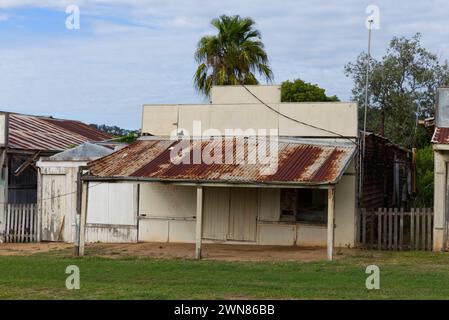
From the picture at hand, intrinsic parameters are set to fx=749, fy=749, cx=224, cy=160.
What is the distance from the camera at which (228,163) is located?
19578 millimetres

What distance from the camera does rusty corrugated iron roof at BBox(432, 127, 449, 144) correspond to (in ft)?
62.1

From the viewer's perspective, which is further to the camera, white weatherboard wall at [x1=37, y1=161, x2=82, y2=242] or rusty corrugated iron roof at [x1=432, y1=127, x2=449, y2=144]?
white weatherboard wall at [x1=37, y1=161, x2=82, y2=242]

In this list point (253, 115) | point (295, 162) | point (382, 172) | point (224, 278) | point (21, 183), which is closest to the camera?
point (224, 278)

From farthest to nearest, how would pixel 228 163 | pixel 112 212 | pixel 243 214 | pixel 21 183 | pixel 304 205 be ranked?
pixel 21 183 → pixel 112 212 → pixel 243 214 → pixel 304 205 → pixel 228 163

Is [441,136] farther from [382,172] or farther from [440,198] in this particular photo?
→ [382,172]

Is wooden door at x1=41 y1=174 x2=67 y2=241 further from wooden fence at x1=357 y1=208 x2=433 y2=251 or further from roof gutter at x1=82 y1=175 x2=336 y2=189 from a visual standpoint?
wooden fence at x1=357 y1=208 x2=433 y2=251

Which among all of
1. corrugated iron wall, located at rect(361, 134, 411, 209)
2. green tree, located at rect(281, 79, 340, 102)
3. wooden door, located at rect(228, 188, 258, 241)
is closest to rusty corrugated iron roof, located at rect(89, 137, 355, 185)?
wooden door, located at rect(228, 188, 258, 241)

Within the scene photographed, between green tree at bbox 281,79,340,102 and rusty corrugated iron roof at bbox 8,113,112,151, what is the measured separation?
12.5 m

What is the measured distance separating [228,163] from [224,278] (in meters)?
5.28

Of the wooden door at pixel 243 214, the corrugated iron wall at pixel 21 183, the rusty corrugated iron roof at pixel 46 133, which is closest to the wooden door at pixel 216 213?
the wooden door at pixel 243 214

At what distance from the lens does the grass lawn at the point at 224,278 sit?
39.4 feet

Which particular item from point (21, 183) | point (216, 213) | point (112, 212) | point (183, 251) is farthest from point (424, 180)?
point (21, 183)

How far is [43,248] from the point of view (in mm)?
21969
